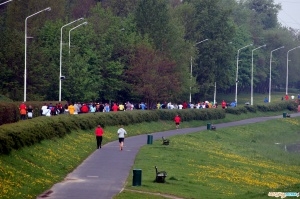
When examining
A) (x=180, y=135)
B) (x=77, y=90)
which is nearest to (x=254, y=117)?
(x=77, y=90)

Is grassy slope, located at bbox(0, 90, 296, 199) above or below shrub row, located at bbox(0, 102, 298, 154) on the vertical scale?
below

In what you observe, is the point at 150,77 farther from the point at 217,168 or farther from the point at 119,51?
the point at 217,168

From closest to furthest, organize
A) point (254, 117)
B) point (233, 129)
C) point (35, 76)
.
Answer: point (35, 76), point (233, 129), point (254, 117)

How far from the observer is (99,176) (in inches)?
1731

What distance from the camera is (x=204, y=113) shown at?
108188 mm

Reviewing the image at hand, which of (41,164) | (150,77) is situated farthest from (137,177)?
(150,77)

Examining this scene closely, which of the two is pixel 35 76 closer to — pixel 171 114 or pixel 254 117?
pixel 171 114

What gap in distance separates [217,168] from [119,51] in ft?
186

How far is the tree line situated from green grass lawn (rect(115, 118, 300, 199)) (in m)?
15.0

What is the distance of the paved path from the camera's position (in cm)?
3712

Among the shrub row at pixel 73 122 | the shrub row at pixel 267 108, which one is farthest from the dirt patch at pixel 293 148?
the shrub row at pixel 267 108

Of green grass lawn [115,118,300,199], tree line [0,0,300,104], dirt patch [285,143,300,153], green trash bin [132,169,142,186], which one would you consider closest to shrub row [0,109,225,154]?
green grass lawn [115,118,300,199]

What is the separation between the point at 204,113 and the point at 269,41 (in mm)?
88049

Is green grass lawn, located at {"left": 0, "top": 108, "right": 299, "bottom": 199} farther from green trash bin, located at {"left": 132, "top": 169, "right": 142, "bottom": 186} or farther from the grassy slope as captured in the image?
green trash bin, located at {"left": 132, "top": 169, "right": 142, "bottom": 186}
